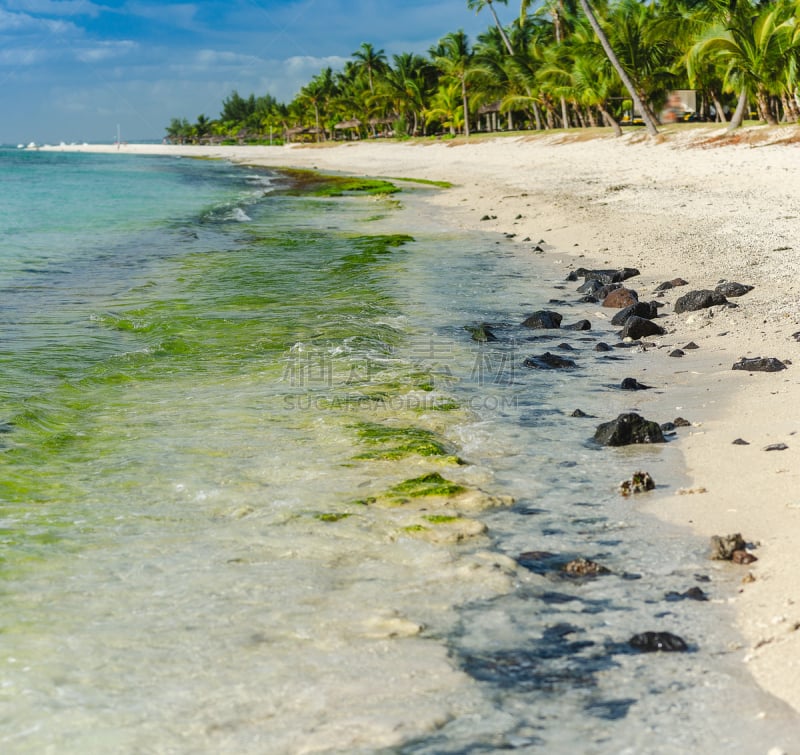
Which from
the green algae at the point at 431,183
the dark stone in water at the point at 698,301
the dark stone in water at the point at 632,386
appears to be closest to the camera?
the dark stone in water at the point at 632,386

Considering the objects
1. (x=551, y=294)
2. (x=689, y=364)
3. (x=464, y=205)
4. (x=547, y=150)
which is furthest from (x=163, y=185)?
(x=689, y=364)

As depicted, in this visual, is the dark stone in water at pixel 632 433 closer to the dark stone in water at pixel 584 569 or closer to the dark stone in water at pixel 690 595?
the dark stone in water at pixel 584 569

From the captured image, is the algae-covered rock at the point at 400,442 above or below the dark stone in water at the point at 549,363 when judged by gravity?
below

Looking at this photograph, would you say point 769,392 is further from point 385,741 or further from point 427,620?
point 385,741

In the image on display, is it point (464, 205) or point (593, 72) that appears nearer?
point (464, 205)

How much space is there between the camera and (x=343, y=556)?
4.72 m

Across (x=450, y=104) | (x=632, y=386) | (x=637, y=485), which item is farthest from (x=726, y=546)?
(x=450, y=104)

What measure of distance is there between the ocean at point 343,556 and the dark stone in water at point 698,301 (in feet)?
3.27

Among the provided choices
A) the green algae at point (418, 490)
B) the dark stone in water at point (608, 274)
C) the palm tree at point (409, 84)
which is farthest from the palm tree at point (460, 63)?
the green algae at point (418, 490)

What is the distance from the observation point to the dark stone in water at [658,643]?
366 centimetres

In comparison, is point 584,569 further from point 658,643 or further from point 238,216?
point 238,216

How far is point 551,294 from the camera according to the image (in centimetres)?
1252

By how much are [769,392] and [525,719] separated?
4.57 m

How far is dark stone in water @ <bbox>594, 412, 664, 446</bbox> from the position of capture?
20.5ft
